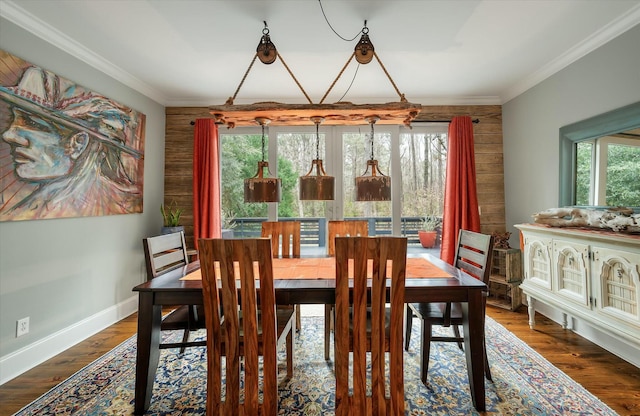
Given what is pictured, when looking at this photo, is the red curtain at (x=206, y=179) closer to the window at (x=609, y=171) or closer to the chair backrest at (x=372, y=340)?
the chair backrest at (x=372, y=340)

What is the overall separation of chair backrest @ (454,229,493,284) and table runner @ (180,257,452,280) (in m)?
0.23

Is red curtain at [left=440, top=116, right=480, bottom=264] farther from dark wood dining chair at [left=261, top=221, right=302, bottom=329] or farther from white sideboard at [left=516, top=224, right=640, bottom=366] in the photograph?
dark wood dining chair at [left=261, top=221, right=302, bottom=329]

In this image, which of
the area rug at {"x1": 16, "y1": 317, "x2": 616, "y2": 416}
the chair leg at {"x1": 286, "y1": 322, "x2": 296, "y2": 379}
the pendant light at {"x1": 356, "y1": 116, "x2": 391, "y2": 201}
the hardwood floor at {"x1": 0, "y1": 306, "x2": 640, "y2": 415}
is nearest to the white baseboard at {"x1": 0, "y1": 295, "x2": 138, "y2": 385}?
the hardwood floor at {"x1": 0, "y1": 306, "x2": 640, "y2": 415}

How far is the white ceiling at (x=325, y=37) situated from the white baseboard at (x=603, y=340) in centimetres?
230

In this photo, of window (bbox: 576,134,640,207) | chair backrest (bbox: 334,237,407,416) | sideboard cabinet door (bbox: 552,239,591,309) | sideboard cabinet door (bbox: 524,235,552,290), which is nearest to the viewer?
chair backrest (bbox: 334,237,407,416)

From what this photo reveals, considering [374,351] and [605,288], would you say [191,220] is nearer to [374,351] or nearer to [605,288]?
[374,351]

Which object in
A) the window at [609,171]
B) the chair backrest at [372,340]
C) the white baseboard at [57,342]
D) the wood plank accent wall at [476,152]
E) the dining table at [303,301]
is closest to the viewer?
the chair backrest at [372,340]

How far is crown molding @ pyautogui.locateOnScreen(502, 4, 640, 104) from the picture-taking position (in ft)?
7.02

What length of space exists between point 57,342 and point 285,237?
2.00 metres

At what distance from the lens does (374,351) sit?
143 cm

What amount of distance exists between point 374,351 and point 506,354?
1505 mm

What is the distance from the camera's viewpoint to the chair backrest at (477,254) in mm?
1832

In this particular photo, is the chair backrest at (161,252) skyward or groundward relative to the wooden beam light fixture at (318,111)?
groundward

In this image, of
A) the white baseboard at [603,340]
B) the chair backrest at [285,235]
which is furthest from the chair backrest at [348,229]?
the white baseboard at [603,340]
